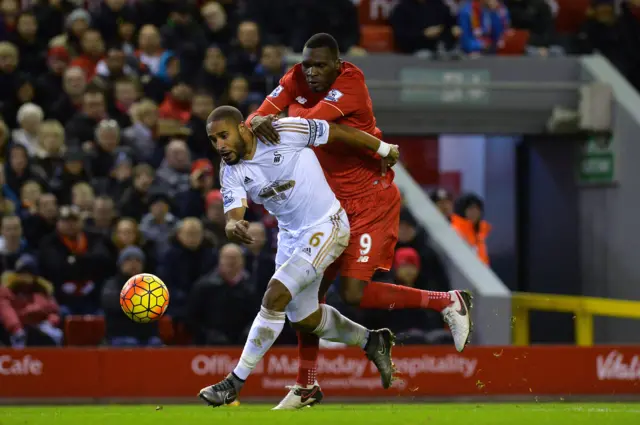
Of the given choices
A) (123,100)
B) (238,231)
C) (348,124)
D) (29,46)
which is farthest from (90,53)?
(238,231)

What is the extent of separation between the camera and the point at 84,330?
1291 centimetres

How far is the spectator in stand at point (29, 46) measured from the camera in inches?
612

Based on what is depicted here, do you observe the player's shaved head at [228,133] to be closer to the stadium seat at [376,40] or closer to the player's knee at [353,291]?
the player's knee at [353,291]

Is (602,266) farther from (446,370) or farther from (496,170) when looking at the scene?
(446,370)

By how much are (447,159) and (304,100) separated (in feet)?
34.6

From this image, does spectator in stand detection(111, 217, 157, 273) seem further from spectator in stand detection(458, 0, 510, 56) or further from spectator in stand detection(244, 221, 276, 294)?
spectator in stand detection(458, 0, 510, 56)

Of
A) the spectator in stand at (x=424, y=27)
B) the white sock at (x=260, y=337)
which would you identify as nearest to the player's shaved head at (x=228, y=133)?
the white sock at (x=260, y=337)

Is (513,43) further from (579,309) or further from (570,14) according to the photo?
(579,309)

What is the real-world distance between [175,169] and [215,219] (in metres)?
0.94

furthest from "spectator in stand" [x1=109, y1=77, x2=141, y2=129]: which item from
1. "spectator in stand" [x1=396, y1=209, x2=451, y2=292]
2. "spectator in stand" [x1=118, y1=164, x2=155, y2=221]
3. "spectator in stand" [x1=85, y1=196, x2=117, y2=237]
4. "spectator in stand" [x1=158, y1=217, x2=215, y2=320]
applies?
"spectator in stand" [x1=396, y1=209, x2=451, y2=292]

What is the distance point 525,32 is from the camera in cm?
1719

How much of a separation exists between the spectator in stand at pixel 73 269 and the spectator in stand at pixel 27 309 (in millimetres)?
230

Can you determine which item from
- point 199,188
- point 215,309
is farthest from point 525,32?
point 215,309

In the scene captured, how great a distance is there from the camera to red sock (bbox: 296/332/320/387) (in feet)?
31.1
